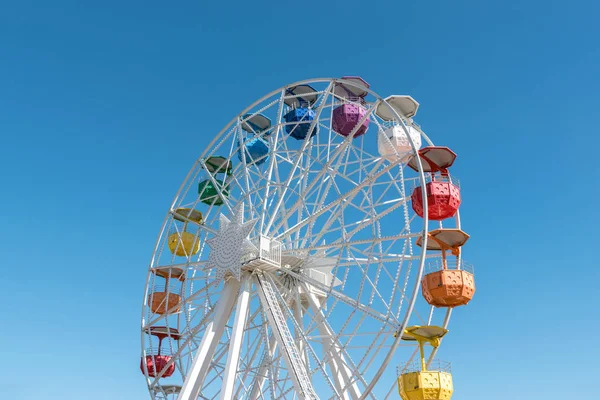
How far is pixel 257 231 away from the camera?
17656 millimetres

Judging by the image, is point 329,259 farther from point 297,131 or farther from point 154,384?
point 154,384

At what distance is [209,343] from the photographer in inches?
665

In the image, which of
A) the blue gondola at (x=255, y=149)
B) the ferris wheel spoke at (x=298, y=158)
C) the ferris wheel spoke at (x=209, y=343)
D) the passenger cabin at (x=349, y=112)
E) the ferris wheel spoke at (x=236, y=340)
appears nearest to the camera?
the ferris wheel spoke at (x=236, y=340)

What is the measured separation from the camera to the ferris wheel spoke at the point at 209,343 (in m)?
16.2

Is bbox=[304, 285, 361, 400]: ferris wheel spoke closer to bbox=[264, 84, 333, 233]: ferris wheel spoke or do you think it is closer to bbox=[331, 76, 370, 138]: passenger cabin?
bbox=[264, 84, 333, 233]: ferris wheel spoke

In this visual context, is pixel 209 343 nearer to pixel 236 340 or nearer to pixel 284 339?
pixel 236 340

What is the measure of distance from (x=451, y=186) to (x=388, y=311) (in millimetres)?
3541

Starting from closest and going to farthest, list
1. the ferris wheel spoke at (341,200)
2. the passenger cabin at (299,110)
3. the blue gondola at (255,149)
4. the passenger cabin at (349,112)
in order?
the ferris wheel spoke at (341,200) < the passenger cabin at (349,112) < the passenger cabin at (299,110) < the blue gondola at (255,149)

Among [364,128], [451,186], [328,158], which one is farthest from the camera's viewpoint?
[364,128]

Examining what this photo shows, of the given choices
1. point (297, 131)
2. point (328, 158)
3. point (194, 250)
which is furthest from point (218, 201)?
point (328, 158)

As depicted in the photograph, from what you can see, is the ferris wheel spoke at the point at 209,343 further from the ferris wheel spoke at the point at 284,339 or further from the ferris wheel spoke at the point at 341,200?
the ferris wheel spoke at the point at 341,200

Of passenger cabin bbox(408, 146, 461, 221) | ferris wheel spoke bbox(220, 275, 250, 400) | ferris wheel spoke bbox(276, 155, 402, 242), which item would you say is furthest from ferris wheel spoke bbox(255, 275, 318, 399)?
passenger cabin bbox(408, 146, 461, 221)

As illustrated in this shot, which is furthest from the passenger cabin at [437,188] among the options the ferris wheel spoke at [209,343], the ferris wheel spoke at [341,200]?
the ferris wheel spoke at [209,343]

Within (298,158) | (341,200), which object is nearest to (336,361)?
(341,200)
